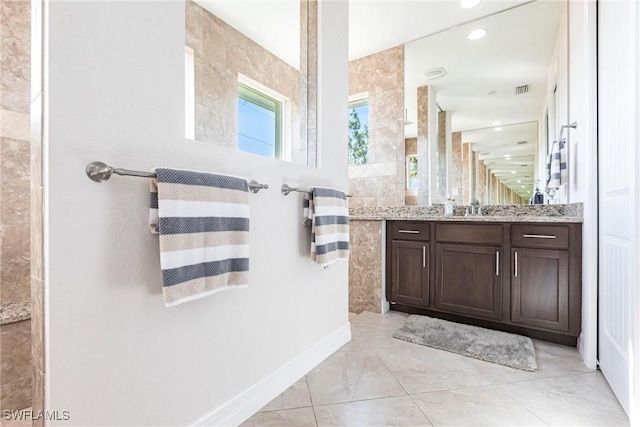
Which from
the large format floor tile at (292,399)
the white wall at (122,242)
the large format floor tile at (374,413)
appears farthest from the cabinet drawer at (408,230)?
the white wall at (122,242)

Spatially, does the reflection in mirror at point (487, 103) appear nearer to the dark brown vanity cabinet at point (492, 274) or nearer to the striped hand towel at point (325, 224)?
the dark brown vanity cabinet at point (492, 274)

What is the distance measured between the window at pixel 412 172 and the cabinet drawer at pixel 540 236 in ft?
3.23

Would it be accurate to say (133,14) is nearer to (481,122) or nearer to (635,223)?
(635,223)

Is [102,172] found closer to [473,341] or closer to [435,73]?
[473,341]

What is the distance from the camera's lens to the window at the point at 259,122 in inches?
63.2

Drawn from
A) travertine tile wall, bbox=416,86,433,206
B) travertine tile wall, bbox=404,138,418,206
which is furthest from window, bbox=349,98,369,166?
travertine tile wall, bbox=416,86,433,206

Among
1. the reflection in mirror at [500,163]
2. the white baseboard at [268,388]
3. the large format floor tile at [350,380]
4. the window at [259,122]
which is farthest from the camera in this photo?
the reflection in mirror at [500,163]

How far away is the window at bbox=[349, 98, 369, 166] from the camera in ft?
10.5

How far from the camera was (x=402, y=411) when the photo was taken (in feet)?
4.47

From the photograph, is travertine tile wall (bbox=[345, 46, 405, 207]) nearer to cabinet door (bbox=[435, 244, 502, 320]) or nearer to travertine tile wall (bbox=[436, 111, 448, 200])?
travertine tile wall (bbox=[436, 111, 448, 200])

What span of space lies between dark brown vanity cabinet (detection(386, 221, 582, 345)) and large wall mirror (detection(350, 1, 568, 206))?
499 mm

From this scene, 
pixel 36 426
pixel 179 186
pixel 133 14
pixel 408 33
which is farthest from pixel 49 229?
pixel 408 33

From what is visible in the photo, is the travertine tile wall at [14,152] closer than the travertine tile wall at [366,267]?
Yes

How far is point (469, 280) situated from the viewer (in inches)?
92.4
